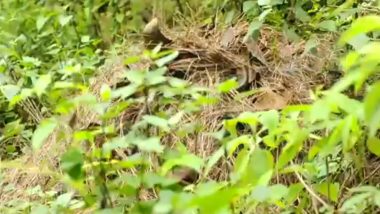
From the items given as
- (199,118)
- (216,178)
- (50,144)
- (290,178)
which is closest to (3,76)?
(50,144)

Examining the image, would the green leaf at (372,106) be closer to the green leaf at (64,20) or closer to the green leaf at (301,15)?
the green leaf at (301,15)

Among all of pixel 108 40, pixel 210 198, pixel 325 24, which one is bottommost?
pixel 108 40

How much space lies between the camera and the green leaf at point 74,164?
137 centimetres

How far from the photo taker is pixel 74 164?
1.37 meters

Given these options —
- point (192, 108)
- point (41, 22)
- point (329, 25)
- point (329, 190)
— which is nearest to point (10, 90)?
point (41, 22)

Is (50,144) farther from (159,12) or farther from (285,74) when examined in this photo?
(159,12)

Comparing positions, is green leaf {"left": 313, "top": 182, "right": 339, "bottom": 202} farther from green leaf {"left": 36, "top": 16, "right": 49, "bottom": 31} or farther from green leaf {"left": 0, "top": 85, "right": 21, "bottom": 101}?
green leaf {"left": 36, "top": 16, "right": 49, "bottom": 31}

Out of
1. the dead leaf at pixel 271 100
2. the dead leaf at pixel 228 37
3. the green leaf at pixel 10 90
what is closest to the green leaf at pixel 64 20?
the green leaf at pixel 10 90

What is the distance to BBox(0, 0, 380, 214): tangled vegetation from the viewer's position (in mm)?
1415

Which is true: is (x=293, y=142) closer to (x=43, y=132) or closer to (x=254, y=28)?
(x=43, y=132)

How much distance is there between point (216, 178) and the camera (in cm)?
217

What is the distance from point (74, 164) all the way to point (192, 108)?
309 millimetres

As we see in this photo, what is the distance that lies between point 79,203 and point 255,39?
1097 mm

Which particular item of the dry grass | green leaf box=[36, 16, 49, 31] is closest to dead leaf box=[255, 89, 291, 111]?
the dry grass
